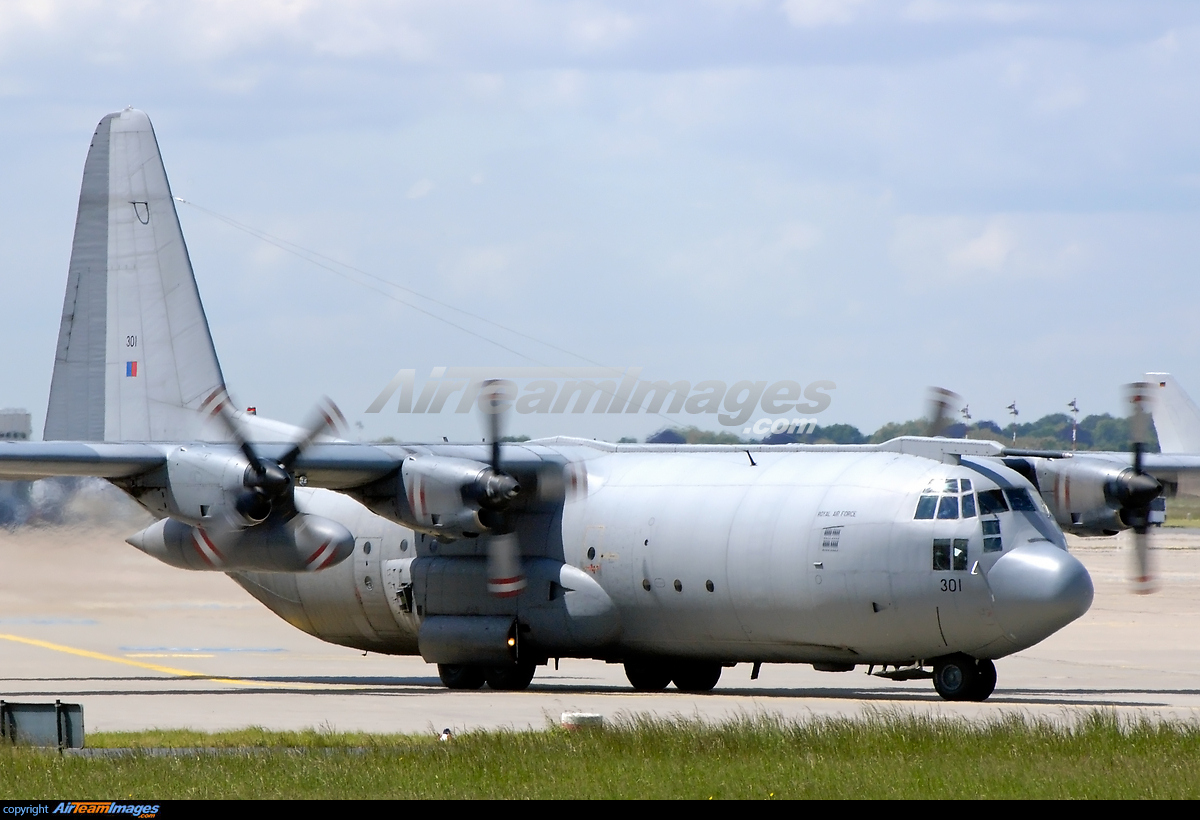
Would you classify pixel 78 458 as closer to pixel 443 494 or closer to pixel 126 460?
pixel 126 460

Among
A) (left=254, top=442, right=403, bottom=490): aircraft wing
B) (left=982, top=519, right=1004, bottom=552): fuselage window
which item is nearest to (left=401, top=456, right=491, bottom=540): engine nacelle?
(left=254, top=442, right=403, bottom=490): aircraft wing

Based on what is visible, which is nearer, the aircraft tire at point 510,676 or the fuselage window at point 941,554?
the fuselage window at point 941,554

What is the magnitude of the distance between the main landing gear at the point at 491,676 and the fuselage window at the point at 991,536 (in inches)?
306

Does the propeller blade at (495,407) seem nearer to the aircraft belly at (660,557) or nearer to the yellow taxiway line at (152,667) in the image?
the aircraft belly at (660,557)

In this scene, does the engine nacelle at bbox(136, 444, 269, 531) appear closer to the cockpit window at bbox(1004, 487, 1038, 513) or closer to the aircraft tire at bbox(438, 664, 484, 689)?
the aircraft tire at bbox(438, 664, 484, 689)

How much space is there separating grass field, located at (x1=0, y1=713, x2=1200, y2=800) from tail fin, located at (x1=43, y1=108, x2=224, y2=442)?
11229 mm

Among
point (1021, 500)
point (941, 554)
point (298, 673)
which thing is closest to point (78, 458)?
point (298, 673)

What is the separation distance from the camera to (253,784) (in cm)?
1603

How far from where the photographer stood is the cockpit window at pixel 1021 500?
80.2ft

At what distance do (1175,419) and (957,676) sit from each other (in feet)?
58.0

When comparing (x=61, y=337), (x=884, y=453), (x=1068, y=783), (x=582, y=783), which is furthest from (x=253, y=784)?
(x=61, y=337)

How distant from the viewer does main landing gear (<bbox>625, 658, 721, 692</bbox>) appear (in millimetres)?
28328

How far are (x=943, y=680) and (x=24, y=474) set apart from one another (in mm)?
13539

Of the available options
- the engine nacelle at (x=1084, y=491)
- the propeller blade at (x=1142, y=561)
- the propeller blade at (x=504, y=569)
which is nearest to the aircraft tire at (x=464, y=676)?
the propeller blade at (x=504, y=569)
